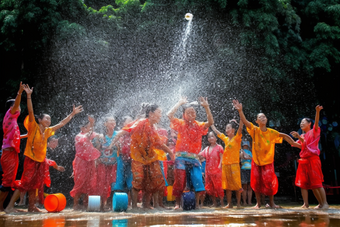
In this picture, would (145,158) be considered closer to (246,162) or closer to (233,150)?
(233,150)

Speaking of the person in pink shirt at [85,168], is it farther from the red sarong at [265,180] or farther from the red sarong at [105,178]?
the red sarong at [265,180]

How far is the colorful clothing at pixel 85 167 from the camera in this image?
22.4ft

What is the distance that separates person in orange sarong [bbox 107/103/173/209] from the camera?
5.92 metres

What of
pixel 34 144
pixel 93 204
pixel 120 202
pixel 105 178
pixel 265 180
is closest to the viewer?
pixel 120 202

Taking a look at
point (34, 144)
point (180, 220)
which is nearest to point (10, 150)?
point (34, 144)

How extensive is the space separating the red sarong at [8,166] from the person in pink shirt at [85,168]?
47.4 inches

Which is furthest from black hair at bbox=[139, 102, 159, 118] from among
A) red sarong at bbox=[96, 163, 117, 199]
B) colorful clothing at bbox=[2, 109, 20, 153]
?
colorful clothing at bbox=[2, 109, 20, 153]

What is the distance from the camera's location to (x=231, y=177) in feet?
24.9

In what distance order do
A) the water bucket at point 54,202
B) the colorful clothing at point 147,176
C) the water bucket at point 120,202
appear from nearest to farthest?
the water bucket at point 120,202 → the water bucket at point 54,202 → the colorful clothing at point 147,176

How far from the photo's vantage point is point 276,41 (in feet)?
32.3

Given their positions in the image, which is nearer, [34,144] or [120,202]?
[120,202]

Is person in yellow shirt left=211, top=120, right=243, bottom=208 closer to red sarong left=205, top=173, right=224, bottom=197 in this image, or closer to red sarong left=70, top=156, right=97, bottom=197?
red sarong left=205, top=173, right=224, bottom=197

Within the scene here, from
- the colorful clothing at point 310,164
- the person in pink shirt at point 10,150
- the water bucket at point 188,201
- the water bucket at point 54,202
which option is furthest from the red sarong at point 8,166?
the colorful clothing at point 310,164

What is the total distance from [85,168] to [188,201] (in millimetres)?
2329
